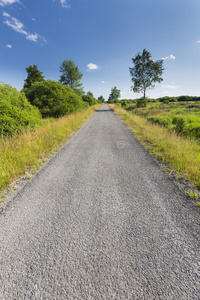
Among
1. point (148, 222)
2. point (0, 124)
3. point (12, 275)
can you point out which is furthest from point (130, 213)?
point (0, 124)

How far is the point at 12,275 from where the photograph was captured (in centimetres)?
154

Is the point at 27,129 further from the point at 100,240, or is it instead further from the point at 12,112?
the point at 100,240

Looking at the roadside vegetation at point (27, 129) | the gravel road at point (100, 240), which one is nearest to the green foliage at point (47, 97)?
the roadside vegetation at point (27, 129)

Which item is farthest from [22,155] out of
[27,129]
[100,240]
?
[100,240]

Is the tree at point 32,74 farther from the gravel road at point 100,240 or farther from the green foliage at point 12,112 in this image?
the gravel road at point 100,240

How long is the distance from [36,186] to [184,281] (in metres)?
3.37

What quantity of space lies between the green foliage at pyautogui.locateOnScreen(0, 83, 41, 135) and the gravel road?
4157 millimetres

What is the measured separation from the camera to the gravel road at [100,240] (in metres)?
1.45

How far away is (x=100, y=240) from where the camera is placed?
196cm

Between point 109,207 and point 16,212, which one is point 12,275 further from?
point 109,207

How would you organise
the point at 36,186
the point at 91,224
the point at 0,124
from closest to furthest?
the point at 91,224
the point at 36,186
the point at 0,124

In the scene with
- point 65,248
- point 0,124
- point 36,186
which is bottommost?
point 65,248

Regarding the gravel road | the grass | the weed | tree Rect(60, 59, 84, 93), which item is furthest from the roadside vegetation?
tree Rect(60, 59, 84, 93)

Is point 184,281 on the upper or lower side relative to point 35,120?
lower
